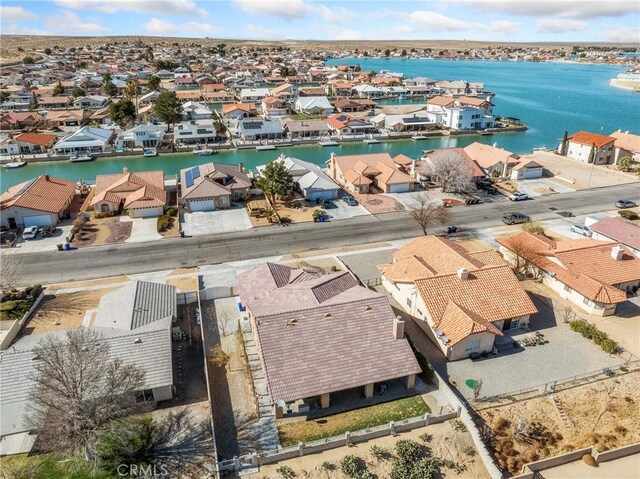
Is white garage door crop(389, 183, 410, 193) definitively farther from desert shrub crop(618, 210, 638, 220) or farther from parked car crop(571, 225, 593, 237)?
desert shrub crop(618, 210, 638, 220)

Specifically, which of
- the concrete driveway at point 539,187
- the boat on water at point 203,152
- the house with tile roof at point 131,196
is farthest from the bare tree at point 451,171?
the boat on water at point 203,152

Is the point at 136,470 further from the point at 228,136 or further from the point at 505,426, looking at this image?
the point at 228,136

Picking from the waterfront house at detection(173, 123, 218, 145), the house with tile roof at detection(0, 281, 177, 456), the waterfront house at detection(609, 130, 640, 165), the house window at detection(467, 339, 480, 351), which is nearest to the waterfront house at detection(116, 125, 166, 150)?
the waterfront house at detection(173, 123, 218, 145)

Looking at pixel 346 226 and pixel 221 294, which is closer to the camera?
pixel 221 294

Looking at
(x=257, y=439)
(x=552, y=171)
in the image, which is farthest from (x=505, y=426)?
(x=552, y=171)

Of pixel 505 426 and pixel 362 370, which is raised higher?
pixel 362 370

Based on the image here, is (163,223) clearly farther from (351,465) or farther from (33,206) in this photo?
(351,465)

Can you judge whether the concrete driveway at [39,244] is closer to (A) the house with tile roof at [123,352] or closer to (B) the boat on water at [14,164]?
(A) the house with tile roof at [123,352]
